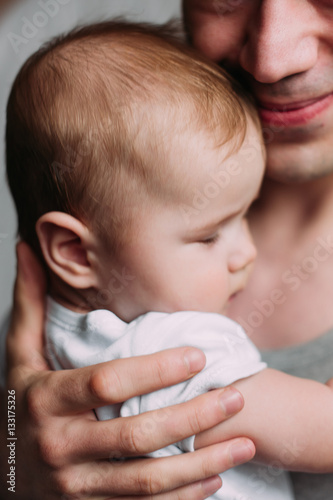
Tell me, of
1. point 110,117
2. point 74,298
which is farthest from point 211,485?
point 110,117

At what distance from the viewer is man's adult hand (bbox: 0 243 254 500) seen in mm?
835

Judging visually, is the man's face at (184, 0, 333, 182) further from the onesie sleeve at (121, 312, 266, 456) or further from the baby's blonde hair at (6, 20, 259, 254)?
the onesie sleeve at (121, 312, 266, 456)

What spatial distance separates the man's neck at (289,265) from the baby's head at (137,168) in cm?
33

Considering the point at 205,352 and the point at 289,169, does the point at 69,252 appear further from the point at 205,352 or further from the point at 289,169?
the point at 289,169

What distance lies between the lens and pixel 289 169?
3.76ft

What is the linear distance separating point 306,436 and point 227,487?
0.63 feet

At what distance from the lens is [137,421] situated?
33.1 inches

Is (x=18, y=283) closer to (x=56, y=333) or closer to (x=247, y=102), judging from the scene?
(x=56, y=333)

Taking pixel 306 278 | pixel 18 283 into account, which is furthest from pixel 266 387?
pixel 18 283

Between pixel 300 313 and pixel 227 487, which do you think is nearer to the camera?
pixel 227 487

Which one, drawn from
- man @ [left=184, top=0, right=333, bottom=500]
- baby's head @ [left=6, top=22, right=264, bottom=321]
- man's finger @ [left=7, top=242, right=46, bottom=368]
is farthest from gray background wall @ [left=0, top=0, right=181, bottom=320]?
baby's head @ [left=6, top=22, right=264, bottom=321]

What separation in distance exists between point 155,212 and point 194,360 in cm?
25

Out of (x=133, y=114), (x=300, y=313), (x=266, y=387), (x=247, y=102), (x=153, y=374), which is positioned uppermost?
(x=133, y=114)

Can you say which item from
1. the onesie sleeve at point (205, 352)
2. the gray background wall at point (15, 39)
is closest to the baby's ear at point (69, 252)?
the onesie sleeve at point (205, 352)
